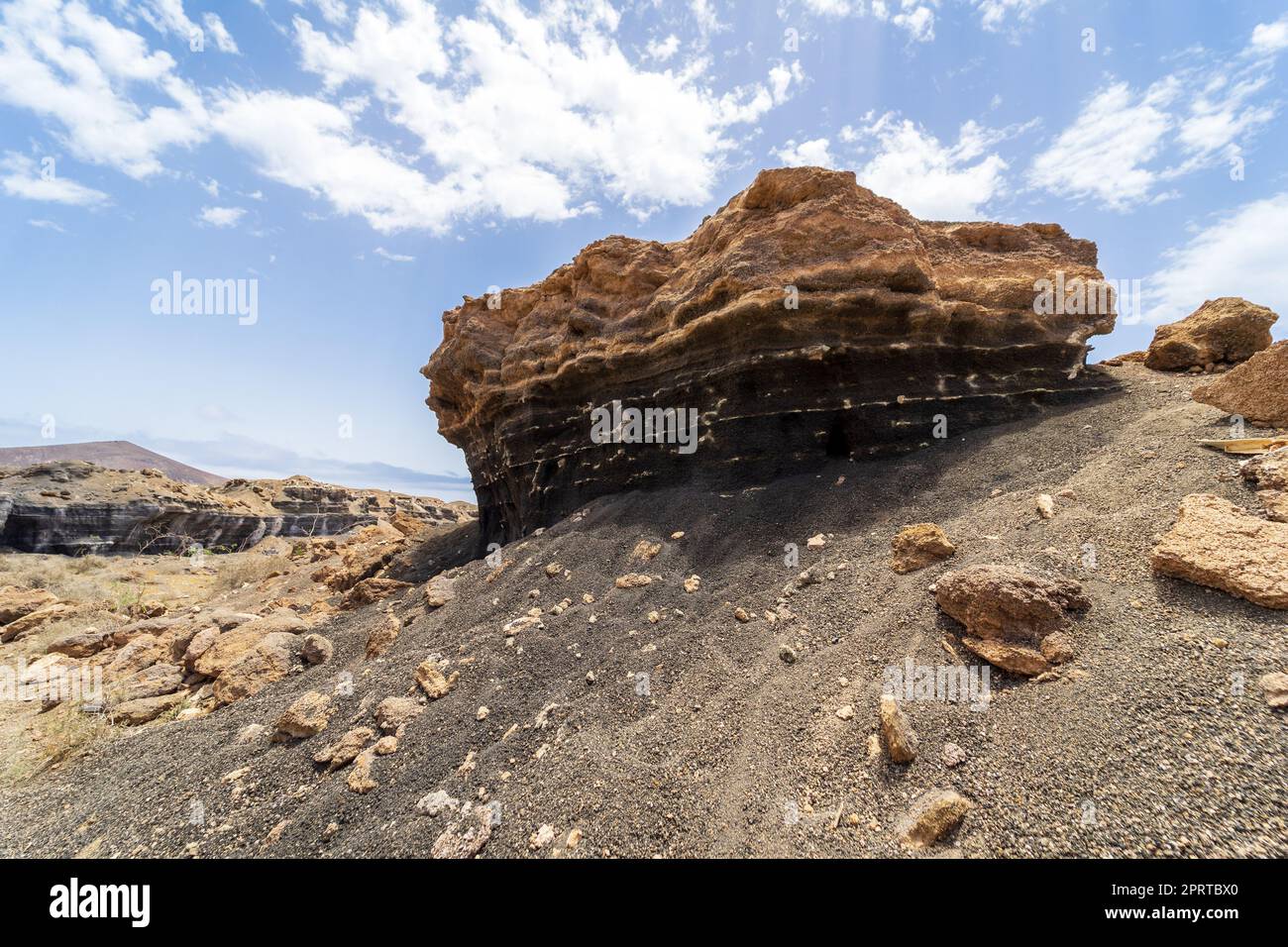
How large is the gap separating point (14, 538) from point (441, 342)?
1165 inches

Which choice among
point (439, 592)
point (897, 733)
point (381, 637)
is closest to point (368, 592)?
point (439, 592)

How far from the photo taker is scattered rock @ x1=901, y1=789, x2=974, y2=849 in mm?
2596

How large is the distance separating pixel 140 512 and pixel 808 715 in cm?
3827

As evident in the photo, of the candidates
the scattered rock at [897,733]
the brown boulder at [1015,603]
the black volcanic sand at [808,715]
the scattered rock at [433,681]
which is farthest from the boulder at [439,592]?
the brown boulder at [1015,603]

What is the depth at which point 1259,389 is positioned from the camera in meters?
5.35

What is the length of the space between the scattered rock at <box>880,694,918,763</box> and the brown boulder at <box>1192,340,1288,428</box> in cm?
592

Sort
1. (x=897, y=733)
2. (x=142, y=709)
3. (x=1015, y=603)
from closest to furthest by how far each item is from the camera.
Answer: (x=897, y=733) < (x=1015, y=603) < (x=142, y=709)

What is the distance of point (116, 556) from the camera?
82.1 ft

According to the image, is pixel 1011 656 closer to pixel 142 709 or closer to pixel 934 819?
pixel 934 819

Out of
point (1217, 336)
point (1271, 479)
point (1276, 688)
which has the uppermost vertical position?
point (1217, 336)

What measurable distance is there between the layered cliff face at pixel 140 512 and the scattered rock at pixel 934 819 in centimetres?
2362

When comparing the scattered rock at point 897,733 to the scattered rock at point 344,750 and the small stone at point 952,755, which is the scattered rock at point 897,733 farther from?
the scattered rock at point 344,750

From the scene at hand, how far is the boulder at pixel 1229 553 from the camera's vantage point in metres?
3.14

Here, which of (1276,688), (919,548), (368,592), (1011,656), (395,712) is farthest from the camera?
(368,592)
